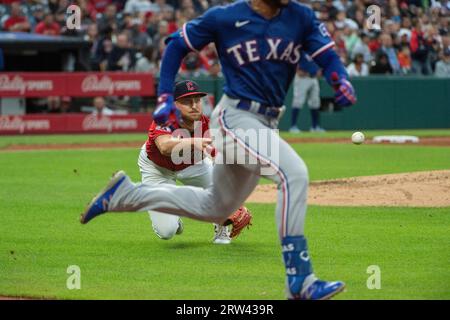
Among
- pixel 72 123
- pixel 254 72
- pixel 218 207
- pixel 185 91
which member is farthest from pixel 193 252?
pixel 72 123

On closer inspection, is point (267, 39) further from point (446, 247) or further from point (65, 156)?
point (65, 156)

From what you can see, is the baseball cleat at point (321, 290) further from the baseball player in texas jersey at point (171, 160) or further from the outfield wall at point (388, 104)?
the outfield wall at point (388, 104)

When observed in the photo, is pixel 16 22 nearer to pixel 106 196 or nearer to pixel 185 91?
pixel 185 91

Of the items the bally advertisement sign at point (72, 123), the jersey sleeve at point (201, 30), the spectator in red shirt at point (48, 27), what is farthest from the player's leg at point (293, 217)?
the spectator in red shirt at point (48, 27)
